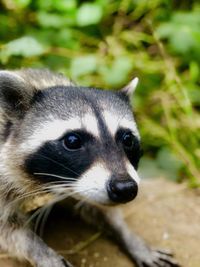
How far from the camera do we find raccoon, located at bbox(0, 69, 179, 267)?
130 inches

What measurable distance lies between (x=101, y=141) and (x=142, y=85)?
287 cm

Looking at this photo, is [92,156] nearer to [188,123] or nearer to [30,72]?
[30,72]

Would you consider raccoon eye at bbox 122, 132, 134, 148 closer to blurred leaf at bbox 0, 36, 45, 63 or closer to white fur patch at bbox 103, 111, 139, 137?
white fur patch at bbox 103, 111, 139, 137

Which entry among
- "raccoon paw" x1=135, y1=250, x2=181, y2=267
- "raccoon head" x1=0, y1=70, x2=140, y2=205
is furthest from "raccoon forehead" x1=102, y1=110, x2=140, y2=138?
"raccoon paw" x1=135, y1=250, x2=181, y2=267

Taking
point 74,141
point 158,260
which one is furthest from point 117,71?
point 74,141

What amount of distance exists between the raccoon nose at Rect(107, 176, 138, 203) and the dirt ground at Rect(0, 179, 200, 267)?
40.1 inches

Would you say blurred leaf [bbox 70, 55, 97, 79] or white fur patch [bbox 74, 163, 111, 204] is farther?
blurred leaf [bbox 70, 55, 97, 79]

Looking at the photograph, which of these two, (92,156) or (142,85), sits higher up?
(142,85)

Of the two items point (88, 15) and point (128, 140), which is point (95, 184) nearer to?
point (128, 140)

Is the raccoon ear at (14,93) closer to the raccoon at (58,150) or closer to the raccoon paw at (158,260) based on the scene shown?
the raccoon at (58,150)

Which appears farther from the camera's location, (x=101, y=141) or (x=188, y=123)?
(x=188, y=123)

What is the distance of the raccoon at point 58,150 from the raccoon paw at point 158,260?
2.19ft

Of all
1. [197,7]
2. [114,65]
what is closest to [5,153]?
[114,65]

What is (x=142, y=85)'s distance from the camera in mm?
6188
